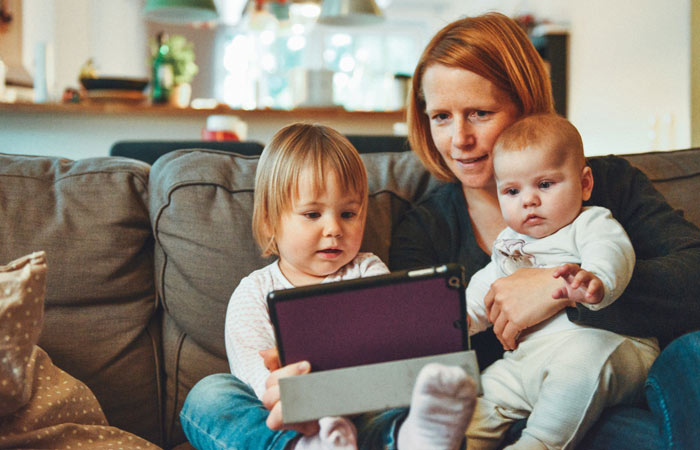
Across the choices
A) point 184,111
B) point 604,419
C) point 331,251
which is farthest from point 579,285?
point 184,111

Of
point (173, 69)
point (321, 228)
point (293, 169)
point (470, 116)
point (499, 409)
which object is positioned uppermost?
point (173, 69)

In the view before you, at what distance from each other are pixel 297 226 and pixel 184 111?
288 centimetres

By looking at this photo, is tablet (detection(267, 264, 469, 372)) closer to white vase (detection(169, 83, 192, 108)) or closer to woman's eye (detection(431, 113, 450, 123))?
woman's eye (detection(431, 113, 450, 123))

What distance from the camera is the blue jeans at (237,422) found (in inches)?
37.2

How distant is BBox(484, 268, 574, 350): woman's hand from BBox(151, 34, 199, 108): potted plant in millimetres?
3125

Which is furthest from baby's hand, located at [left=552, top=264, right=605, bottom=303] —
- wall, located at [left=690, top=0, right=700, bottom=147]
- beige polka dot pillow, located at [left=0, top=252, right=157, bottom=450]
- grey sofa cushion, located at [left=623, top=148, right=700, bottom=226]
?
wall, located at [left=690, top=0, right=700, bottom=147]

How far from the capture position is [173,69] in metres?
4.46

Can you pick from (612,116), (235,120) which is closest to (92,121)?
(235,120)

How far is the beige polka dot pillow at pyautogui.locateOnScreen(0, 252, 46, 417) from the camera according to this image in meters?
1.01

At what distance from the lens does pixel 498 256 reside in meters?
1.27

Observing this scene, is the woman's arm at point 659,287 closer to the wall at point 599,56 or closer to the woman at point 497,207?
the woman at point 497,207

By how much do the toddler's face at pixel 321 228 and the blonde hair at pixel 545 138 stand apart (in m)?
0.31

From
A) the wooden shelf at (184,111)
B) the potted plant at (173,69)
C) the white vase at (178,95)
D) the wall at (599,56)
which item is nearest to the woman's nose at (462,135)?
the wall at (599,56)

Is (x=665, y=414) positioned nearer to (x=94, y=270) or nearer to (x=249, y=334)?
(x=249, y=334)
